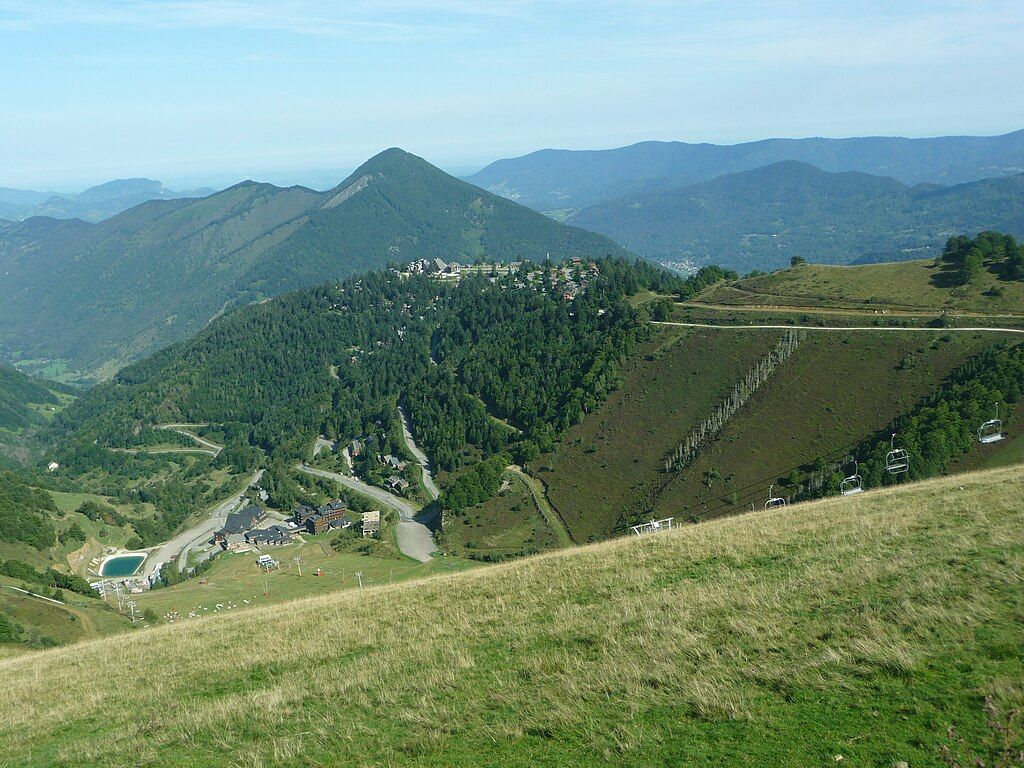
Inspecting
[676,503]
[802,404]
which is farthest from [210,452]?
[802,404]

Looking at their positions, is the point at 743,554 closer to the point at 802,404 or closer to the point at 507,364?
the point at 802,404

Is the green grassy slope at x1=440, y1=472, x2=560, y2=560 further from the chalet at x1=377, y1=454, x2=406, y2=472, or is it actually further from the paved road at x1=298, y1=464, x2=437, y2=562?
the chalet at x1=377, y1=454, x2=406, y2=472

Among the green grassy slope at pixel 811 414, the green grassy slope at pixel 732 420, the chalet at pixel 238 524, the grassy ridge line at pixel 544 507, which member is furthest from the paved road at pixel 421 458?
the green grassy slope at pixel 811 414

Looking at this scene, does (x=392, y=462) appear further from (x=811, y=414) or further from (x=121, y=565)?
(x=811, y=414)

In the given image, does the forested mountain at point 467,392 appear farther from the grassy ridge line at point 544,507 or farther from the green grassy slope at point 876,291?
the green grassy slope at point 876,291

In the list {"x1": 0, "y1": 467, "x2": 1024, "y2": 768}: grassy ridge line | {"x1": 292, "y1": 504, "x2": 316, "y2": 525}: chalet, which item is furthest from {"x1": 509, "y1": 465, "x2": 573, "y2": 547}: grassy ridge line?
{"x1": 0, "y1": 467, "x2": 1024, "y2": 768}: grassy ridge line

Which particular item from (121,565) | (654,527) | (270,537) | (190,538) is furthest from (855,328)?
(121,565)
